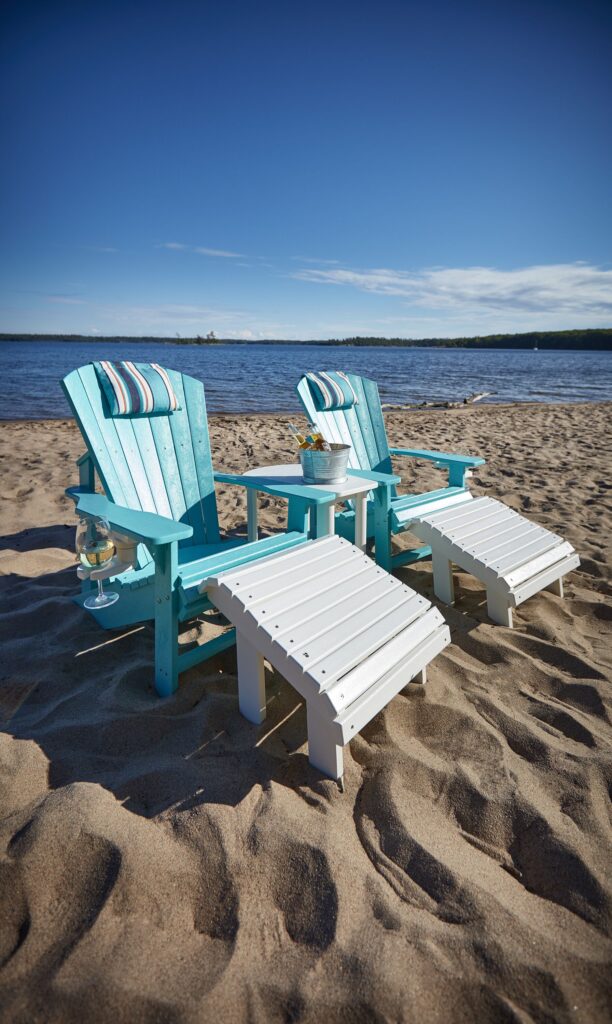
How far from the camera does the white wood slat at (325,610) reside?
1661mm

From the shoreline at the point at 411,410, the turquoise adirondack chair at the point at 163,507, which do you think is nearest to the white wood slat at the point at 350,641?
the turquoise adirondack chair at the point at 163,507

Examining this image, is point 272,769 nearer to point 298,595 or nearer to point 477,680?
point 298,595

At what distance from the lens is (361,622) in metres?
1.80

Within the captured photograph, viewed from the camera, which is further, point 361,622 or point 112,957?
point 361,622

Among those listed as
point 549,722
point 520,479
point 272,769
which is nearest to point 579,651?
point 549,722

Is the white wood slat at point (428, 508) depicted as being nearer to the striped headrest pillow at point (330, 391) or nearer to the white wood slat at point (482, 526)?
the white wood slat at point (482, 526)

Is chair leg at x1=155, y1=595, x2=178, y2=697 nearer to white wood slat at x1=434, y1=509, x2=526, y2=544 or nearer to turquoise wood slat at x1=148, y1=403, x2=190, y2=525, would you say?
turquoise wood slat at x1=148, y1=403, x2=190, y2=525

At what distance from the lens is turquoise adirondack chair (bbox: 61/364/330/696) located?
6.18 ft

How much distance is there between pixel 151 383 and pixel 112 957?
2.40 meters

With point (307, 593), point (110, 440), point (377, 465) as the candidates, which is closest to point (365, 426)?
point (377, 465)

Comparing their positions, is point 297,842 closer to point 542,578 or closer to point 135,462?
point 542,578

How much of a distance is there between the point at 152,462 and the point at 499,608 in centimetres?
197

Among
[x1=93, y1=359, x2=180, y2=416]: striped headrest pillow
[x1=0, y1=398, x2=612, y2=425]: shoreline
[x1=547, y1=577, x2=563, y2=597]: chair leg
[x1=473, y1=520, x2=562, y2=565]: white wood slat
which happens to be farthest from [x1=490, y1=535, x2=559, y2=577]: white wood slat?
[x1=0, y1=398, x2=612, y2=425]: shoreline

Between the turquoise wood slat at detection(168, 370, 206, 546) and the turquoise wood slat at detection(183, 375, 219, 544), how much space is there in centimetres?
2
